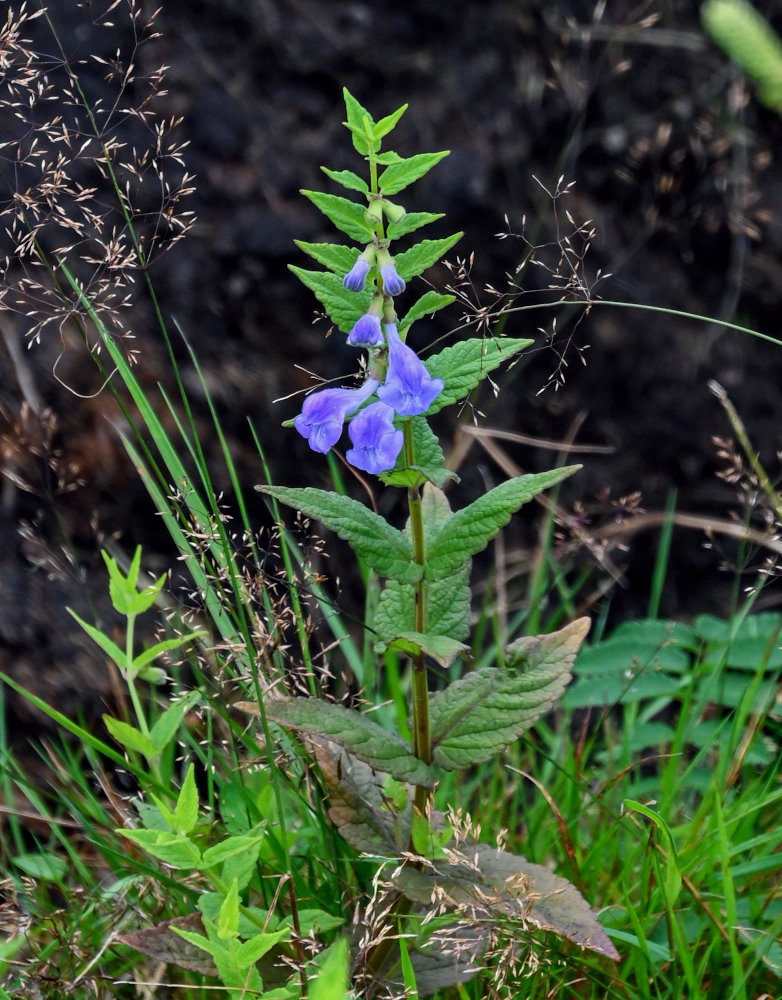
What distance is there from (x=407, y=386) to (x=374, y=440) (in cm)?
8

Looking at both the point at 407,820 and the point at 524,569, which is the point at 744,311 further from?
the point at 407,820

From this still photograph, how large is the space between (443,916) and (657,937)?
412 mm

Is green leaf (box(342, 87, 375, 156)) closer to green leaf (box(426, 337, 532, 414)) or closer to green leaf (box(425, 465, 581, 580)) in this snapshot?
green leaf (box(426, 337, 532, 414))

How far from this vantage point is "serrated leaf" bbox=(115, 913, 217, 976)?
129 centimetres

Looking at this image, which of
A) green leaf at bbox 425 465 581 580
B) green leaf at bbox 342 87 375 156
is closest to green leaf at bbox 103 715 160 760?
green leaf at bbox 425 465 581 580

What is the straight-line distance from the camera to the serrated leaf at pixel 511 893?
1.21 metres

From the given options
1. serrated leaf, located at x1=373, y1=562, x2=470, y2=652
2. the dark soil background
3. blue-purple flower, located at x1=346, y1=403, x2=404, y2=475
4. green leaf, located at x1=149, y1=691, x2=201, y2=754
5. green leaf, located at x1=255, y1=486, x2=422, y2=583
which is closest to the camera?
blue-purple flower, located at x1=346, y1=403, x2=404, y2=475

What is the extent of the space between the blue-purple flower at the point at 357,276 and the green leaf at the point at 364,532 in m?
0.24

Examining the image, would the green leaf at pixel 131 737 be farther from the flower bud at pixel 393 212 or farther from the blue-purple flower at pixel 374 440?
the flower bud at pixel 393 212

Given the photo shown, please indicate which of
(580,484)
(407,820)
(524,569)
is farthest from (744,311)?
(407,820)

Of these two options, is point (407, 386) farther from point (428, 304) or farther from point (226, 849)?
point (226, 849)

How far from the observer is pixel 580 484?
107 inches

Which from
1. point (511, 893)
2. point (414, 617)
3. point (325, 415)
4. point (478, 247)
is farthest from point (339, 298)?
point (478, 247)

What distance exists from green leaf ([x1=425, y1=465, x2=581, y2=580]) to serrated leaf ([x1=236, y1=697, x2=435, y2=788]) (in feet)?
0.71
